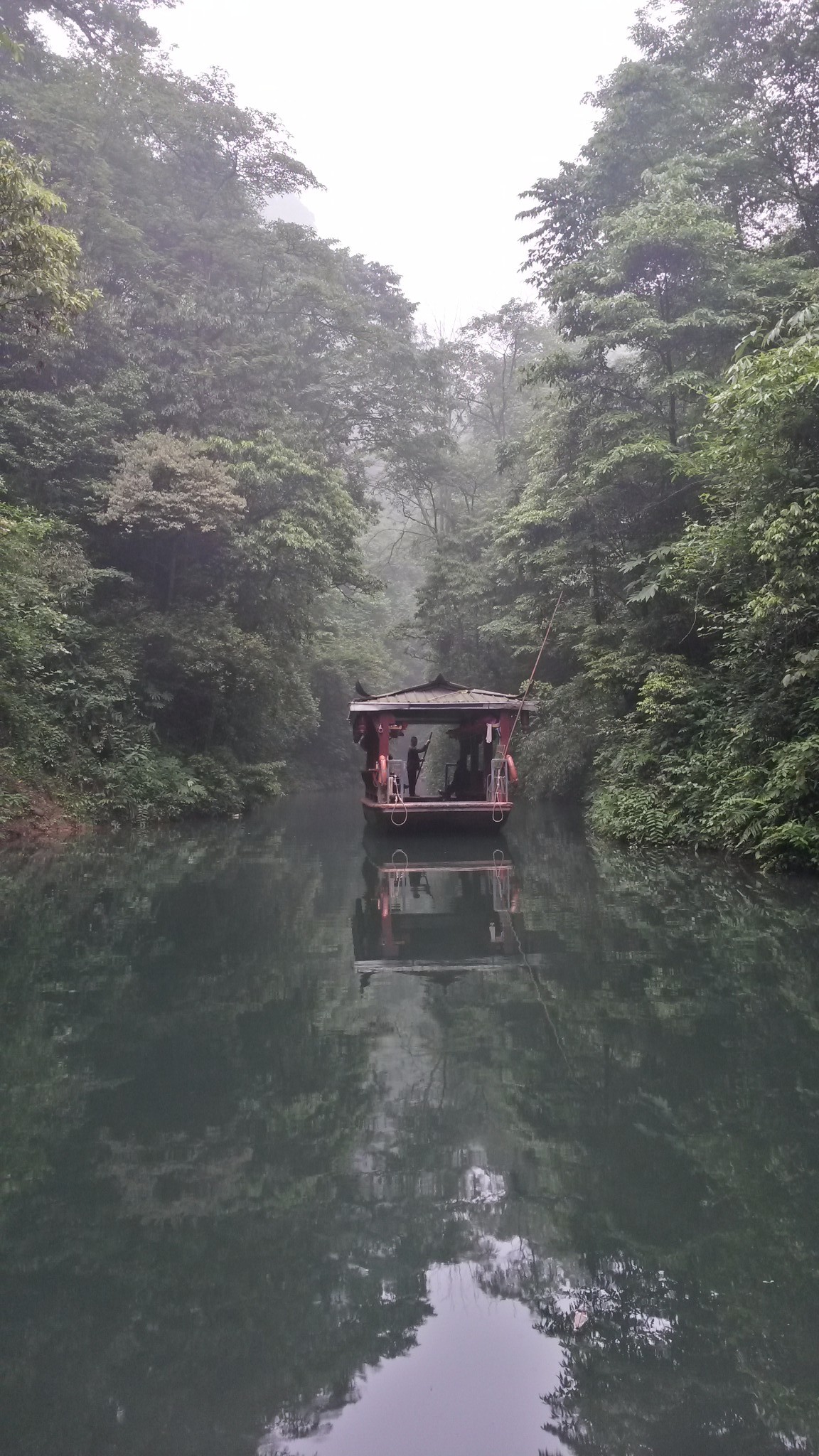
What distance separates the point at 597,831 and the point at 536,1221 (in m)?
10.9

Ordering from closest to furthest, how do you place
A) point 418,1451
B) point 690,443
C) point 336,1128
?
point 418,1451, point 336,1128, point 690,443

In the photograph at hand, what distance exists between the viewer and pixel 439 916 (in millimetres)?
7699

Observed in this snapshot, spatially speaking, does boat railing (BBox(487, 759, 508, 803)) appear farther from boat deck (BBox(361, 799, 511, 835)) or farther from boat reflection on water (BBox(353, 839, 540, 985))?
boat reflection on water (BBox(353, 839, 540, 985))

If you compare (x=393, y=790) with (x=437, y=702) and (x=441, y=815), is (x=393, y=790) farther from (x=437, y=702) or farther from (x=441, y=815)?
(x=437, y=702)

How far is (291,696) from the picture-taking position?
19.4 meters

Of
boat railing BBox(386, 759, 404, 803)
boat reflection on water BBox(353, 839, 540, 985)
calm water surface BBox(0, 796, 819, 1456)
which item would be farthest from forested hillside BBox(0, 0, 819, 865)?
calm water surface BBox(0, 796, 819, 1456)

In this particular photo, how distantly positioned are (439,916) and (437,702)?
6380 mm

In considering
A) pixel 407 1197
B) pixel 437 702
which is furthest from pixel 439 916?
pixel 437 702

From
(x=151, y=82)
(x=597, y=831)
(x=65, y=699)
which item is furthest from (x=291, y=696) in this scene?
(x=151, y=82)

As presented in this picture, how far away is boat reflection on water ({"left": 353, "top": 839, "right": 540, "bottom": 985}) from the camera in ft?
19.7

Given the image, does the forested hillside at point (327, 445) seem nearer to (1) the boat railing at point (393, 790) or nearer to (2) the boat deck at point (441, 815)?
(2) the boat deck at point (441, 815)

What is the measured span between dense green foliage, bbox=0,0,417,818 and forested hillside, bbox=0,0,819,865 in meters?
0.06

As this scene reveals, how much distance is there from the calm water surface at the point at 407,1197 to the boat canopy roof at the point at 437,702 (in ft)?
25.4

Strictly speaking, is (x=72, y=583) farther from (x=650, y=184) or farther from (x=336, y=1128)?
(x=336, y=1128)
